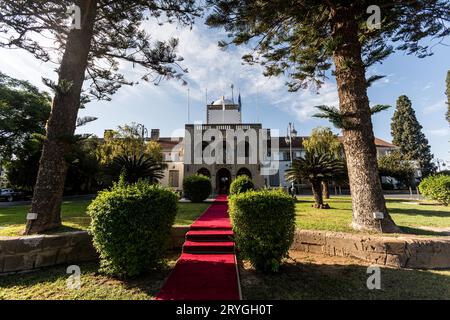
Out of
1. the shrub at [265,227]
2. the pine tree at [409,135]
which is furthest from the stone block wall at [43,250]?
the pine tree at [409,135]

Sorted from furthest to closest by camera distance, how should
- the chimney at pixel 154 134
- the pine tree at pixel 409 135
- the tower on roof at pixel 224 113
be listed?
1. the pine tree at pixel 409 135
2. the chimney at pixel 154 134
3. the tower on roof at pixel 224 113

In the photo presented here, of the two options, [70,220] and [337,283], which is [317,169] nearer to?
[337,283]

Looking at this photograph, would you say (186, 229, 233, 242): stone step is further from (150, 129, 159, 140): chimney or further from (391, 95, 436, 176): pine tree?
(391, 95, 436, 176): pine tree

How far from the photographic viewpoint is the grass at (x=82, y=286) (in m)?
3.40

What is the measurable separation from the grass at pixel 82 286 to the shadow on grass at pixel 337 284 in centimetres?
162

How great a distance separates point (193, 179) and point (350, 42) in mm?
11113

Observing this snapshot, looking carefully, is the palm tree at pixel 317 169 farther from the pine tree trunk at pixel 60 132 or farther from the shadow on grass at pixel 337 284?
the pine tree trunk at pixel 60 132

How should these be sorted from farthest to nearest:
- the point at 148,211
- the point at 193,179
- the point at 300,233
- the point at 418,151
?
the point at 418,151, the point at 193,179, the point at 300,233, the point at 148,211

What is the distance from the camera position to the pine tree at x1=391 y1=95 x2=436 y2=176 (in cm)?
3750

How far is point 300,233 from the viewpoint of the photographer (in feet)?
18.2

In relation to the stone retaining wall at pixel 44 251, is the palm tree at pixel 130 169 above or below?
above

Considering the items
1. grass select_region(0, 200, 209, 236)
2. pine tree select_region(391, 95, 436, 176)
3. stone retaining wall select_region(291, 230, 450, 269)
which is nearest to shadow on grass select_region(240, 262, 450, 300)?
stone retaining wall select_region(291, 230, 450, 269)
